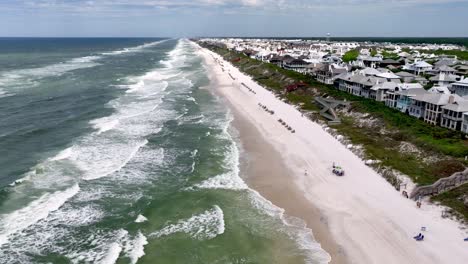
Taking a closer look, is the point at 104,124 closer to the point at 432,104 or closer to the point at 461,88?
the point at 432,104

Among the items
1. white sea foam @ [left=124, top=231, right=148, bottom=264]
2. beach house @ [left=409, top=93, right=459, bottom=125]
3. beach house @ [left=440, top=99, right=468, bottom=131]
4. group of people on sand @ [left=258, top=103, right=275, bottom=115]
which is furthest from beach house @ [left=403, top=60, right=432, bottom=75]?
white sea foam @ [left=124, top=231, right=148, bottom=264]

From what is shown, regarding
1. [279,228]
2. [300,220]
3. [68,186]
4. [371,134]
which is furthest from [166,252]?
[371,134]

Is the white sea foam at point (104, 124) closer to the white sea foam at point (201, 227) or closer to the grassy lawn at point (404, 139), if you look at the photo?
the white sea foam at point (201, 227)

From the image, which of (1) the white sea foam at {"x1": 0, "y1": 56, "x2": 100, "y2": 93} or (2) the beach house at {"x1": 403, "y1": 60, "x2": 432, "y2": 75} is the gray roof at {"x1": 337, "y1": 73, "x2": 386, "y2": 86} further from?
(1) the white sea foam at {"x1": 0, "y1": 56, "x2": 100, "y2": 93}

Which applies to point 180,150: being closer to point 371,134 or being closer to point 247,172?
point 247,172

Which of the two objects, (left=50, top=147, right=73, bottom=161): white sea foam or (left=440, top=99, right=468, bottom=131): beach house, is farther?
(left=440, top=99, right=468, bottom=131): beach house
